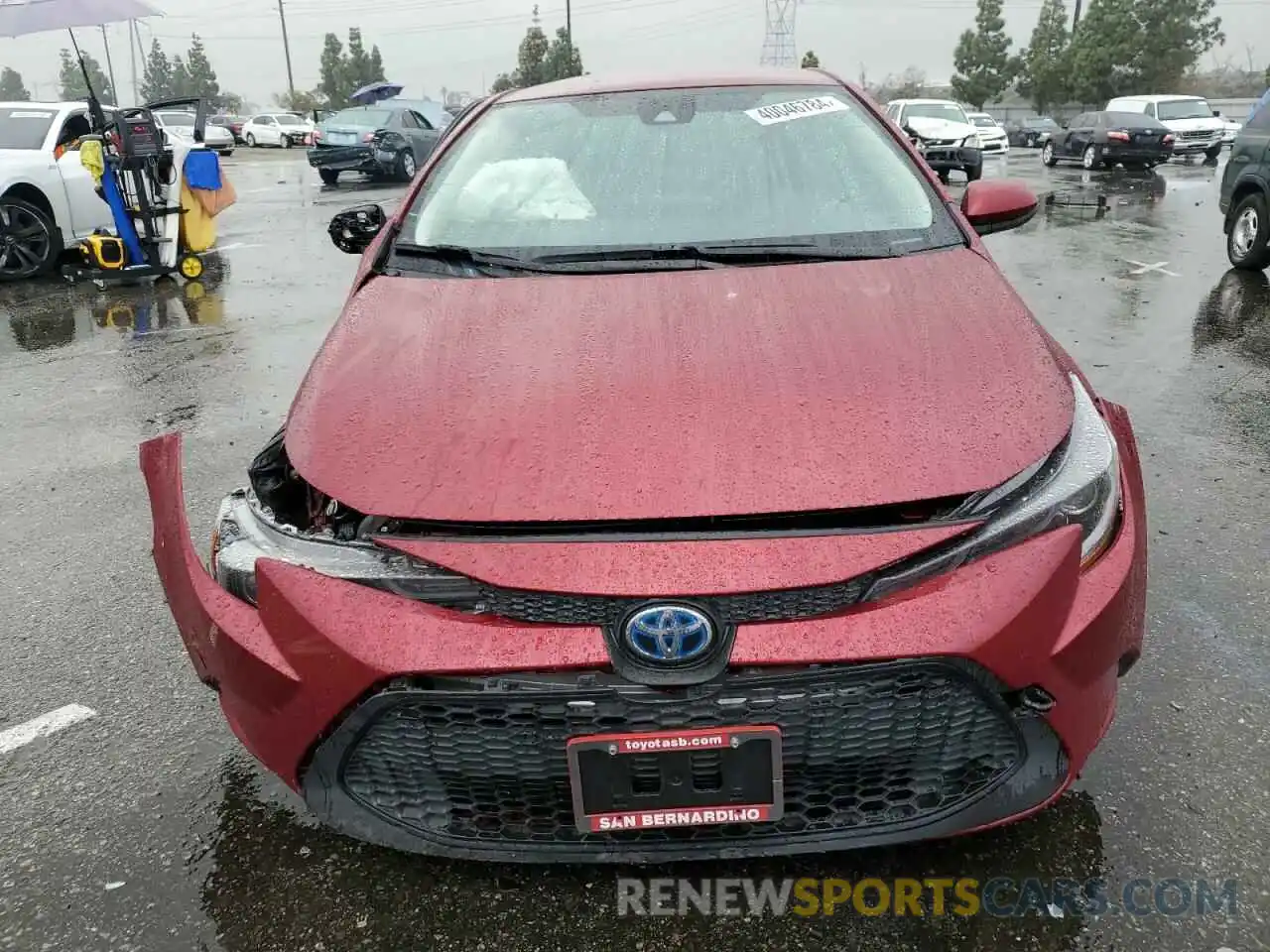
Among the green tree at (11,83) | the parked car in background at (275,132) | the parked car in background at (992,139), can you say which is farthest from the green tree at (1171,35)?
the green tree at (11,83)

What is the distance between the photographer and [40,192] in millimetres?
8773

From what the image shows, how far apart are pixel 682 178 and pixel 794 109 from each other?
1.77 feet

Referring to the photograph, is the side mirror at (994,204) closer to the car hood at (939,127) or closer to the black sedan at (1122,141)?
the car hood at (939,127)

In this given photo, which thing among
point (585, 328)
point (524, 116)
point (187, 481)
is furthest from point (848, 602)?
point (187, 481)

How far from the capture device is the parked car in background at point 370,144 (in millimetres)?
18547

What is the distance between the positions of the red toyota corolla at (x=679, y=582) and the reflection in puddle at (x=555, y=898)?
0.22m

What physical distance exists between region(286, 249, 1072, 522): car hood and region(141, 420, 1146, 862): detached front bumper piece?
0.13 meters

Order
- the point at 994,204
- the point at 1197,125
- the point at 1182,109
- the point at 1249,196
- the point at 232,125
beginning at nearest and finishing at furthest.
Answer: the point at 994,204 → the point at 1249,196 → the point at 1197,125 → the point at 1182,109 → the point at 232,125

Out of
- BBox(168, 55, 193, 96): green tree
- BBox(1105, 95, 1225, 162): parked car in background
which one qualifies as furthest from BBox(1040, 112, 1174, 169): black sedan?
BBox(168, 55, 193, 96): green tree

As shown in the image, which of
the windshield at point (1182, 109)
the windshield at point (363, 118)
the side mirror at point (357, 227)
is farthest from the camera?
the windshield at point (1182, 109)

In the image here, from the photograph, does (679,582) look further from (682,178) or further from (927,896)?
(682,178)

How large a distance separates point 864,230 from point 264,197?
1657cm

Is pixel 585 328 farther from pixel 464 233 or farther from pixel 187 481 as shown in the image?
pixel 187 481

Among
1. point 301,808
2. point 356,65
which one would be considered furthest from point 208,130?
point 356,65
